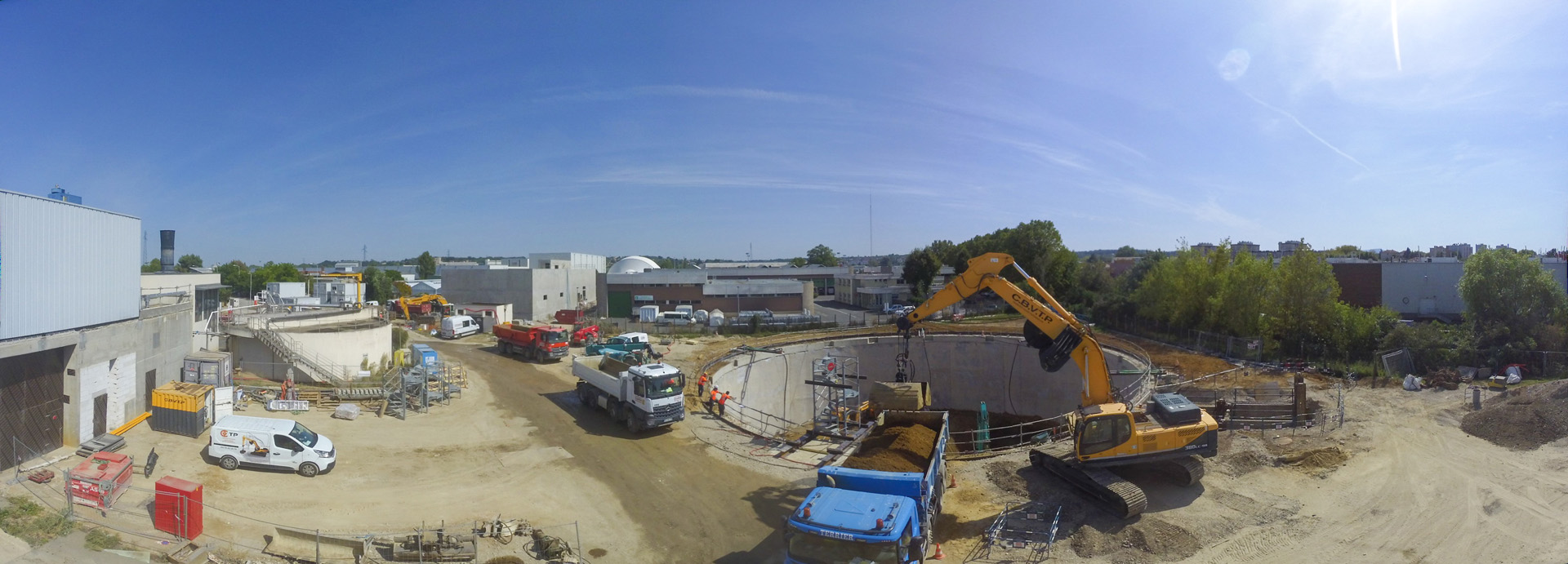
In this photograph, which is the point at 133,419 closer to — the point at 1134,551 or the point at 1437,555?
the point at 1134,551

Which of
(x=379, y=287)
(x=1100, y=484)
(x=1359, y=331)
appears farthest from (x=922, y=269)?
(x=379, y=287)

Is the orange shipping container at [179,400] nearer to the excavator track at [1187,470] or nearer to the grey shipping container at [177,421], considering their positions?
the grey shipping container at [177,421]

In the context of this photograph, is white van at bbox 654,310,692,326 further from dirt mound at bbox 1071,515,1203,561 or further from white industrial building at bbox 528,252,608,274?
dirt mound at bbox 1071,515,1203,561

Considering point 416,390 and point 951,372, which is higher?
point 416,390

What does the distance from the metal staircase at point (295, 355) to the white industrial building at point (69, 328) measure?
4951mm

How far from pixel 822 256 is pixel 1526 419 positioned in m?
153

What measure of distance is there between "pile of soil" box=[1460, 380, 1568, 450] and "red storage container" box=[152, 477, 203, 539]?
28109 millimetres

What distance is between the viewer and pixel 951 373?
35625mm

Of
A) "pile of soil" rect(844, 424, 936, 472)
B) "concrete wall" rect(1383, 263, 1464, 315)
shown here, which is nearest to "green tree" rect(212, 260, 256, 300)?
"pile of soil" rect(844, 424, 936, 472)

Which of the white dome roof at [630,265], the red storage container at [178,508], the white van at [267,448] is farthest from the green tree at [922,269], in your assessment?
the red storage container at [178,508]

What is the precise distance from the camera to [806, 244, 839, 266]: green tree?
527 ft

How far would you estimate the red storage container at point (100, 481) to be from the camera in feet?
39.0

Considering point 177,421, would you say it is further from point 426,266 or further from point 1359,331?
point 426,266

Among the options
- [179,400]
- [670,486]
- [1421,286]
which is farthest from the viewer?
[1421,286]
